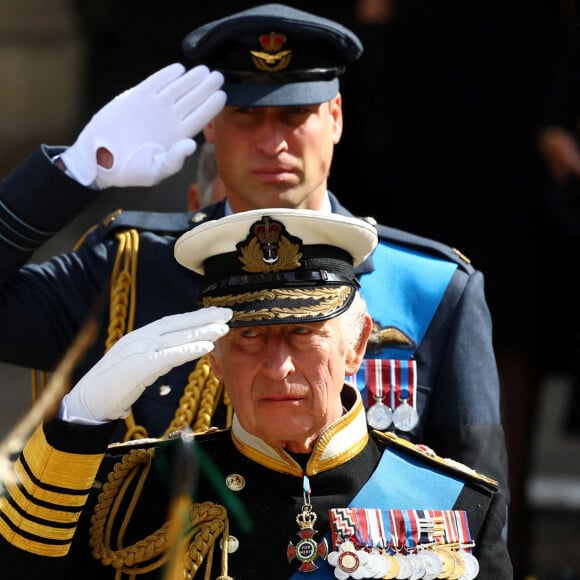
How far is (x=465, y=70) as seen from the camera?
20.1 ft

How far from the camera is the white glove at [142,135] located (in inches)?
162

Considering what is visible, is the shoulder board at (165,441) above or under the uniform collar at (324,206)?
under

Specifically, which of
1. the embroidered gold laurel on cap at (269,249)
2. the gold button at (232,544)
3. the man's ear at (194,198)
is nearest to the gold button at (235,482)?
the gold button at (232,544)

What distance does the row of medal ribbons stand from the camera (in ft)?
11.8

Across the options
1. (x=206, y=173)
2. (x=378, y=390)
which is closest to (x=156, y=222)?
(x=206, y=173)

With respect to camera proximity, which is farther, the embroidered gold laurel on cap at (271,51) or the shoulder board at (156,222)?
the shoulder board at (156,222)

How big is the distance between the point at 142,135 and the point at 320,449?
0.88 meters

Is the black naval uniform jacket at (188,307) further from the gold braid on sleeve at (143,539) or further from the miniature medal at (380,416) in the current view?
the gold braid on sleeve at (143,539)

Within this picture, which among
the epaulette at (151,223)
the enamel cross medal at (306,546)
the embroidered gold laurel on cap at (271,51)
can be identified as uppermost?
the embroidered gold laurel on cap at (271,51)

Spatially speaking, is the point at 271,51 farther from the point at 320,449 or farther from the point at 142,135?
the point at 320,449

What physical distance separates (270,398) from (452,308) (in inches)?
39.4

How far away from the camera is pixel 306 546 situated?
11.8 feet

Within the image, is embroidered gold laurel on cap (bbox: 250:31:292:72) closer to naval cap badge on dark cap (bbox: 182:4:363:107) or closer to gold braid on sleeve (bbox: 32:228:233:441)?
naval cap badge on dark cap (bbox: 182:4:363:107)

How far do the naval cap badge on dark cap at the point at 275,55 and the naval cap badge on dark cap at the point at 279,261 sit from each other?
0.74 metres
